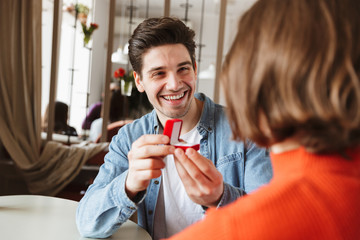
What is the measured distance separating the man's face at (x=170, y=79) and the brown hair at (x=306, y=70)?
1010 mm

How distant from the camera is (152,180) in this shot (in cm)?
146

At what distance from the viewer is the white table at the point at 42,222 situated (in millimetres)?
1208

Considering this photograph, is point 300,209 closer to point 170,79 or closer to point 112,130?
point 170,79

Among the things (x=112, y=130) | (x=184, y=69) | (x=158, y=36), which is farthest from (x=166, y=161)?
(x=112, y=130)

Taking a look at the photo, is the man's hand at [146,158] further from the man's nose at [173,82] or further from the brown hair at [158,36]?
the brown hair at [158,36]

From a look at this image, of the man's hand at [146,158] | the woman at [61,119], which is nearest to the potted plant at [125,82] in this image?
the woman at [61,119]

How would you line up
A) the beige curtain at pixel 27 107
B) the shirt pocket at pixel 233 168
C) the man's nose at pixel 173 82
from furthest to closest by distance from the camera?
the beige curtain at pixel 27 107
the man's nose at pixel 173 82
the shirt pocket at pixel 233 168

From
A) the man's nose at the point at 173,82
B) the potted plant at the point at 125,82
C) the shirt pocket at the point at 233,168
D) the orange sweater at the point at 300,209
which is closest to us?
the orange sweater at the point at 300,209

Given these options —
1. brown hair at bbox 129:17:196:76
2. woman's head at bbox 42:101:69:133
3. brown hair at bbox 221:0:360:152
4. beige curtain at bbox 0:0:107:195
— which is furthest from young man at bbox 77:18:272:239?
woman's head at bbox 42:101:69:133

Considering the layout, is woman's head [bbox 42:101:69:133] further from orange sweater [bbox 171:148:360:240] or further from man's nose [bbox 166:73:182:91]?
orange sweater [bbox 171:148:360:240]

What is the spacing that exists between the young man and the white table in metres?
0.07

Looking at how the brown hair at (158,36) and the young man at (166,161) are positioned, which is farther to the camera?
the brown hair at (158,36)

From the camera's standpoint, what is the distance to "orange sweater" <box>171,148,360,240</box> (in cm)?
47

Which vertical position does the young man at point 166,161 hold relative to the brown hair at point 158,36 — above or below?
below
